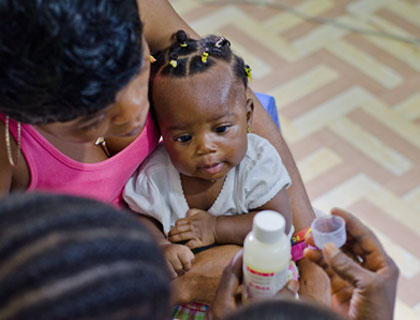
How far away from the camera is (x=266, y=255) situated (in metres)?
0.97

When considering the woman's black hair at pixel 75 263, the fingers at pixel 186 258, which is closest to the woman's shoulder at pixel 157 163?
the fingers at pixel 186 258

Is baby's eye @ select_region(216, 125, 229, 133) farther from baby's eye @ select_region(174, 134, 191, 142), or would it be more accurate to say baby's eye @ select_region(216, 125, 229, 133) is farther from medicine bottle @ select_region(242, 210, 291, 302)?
medicine bottle @ select_region(242, 210, 291, 302)

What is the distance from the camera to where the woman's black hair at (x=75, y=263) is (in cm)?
51

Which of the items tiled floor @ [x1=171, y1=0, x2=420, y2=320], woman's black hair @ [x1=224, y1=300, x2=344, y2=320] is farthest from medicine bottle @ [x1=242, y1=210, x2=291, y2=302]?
tiled floor @ [x1=171, y1=0, x2=420, y2=320]

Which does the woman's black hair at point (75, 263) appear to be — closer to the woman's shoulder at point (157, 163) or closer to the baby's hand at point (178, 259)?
the baby's hand at point (178, 259)

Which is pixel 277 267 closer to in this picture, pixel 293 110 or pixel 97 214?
pixel 97 214

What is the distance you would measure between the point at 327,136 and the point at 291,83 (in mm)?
362

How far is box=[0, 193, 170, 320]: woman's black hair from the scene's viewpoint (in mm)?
514

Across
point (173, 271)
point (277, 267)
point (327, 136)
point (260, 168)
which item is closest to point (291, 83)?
point (327, 136)

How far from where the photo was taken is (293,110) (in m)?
2.75

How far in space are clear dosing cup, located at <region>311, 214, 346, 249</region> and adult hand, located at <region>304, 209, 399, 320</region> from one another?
18mm

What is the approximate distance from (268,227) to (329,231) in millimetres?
310

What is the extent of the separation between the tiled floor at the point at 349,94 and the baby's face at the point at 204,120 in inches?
42.9

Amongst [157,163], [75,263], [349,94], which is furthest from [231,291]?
[349,94]
